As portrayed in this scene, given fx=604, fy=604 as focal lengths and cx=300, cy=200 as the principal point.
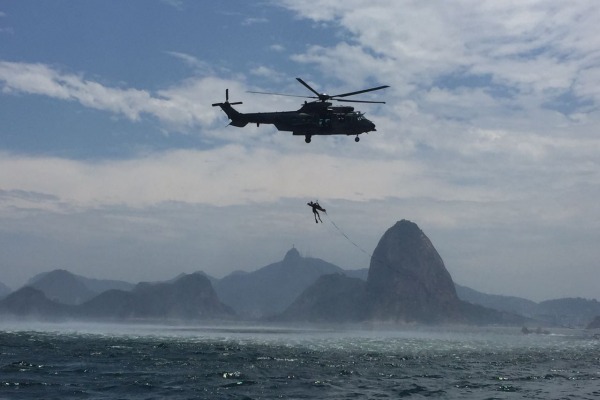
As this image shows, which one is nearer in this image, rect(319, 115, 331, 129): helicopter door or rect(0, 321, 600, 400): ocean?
rect(0, 321, 600, 400): ocean

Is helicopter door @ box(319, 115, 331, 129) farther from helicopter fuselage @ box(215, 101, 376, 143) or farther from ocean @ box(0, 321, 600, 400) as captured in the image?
ocean @ box(0, 321, 600, 400)

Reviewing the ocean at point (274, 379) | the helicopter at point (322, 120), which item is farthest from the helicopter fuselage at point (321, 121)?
the ocean at point (274, 379)

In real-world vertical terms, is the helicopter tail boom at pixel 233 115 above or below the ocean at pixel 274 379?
above

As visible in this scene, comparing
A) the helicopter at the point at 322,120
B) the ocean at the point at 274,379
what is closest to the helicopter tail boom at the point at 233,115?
the helicopter at the point at 322,120

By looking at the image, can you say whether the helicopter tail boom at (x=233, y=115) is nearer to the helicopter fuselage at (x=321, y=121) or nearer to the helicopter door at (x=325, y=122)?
the helicopter fuselage at (x=321, y=121)

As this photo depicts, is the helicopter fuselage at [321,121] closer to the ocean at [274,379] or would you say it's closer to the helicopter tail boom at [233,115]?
the helicopter tail boom at [233,115]

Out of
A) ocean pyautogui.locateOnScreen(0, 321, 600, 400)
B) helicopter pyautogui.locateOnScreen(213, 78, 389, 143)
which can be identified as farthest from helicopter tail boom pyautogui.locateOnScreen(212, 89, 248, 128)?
ocean pyautogui.locateOnScreen(0, 321, 600, 400)

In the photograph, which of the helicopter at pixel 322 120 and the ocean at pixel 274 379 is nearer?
the ocean at pixel 274 379

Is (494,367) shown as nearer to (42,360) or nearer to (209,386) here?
(209,386)

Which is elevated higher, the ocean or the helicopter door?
the helicopter door

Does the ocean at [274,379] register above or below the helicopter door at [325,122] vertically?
below

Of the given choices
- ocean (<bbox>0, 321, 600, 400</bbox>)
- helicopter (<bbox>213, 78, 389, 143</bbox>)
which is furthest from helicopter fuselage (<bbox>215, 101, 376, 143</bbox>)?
ocean (<bbox>0, 321, 600, 400</bbox>)

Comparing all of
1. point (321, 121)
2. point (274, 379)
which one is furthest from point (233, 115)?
point (274, 379)

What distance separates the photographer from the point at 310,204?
7225cm
